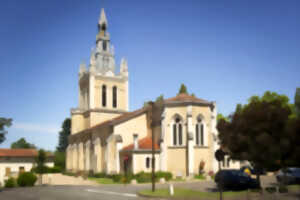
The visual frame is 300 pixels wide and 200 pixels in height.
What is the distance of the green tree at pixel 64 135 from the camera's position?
84.9 m

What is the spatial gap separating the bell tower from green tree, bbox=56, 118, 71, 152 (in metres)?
30.7

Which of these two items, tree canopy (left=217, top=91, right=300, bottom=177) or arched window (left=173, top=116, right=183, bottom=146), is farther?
arched window (left=173, top=116, right=183, bottom=146)

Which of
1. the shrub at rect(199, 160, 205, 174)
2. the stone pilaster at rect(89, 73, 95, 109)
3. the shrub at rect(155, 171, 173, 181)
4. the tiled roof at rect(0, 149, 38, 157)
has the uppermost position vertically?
the stone pilaster at rect(89, 73, 95, 109)

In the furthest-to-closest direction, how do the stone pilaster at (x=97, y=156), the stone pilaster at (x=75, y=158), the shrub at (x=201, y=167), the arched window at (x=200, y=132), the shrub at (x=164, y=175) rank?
the stone pilaster at (x=75, y=158), the stone pilaster at (x=97, y=156), the arched window at (x=200, y=132), the shrub at (x=201, y=167), the shrub at (x=164, y=175)

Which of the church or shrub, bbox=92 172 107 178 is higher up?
the church

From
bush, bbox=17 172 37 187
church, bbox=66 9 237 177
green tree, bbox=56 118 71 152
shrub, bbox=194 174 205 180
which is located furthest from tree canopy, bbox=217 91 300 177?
green tree, bbox=56 118 71 152

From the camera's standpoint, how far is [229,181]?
21453 mm

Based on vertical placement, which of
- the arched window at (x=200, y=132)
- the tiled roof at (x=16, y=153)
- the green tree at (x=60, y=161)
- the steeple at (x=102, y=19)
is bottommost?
the green tree at (x=60, y=161)

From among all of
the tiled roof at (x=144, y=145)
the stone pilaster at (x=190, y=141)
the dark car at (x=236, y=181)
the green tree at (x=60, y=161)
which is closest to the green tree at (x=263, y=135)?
the dark car at (x=236, y=181)

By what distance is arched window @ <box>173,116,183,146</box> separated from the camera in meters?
35.7

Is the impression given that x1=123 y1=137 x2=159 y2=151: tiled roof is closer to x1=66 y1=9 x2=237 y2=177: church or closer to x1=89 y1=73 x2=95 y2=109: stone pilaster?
x1=66 y1=9 x2=237 y2=177: church

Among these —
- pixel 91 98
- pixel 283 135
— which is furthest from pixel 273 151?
pixel 91 98

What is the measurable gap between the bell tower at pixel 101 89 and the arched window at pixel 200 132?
19346 mm

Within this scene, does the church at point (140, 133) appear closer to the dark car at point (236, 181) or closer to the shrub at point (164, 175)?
the shrub at point (164, 175)
